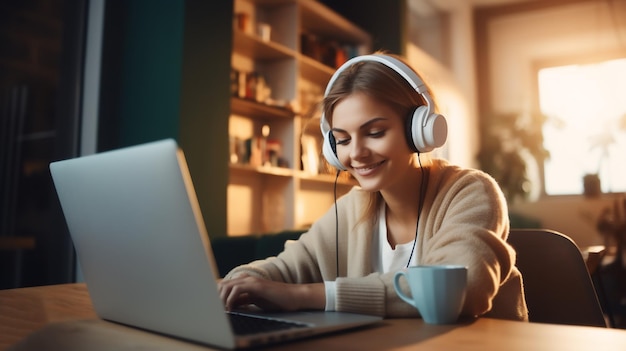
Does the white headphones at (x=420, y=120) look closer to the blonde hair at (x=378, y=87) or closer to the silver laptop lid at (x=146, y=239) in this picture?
the blonde hair at (x=378, y=87)

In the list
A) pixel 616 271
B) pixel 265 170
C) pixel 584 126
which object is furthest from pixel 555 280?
pixel 584 126

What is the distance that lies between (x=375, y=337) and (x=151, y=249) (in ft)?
0.91

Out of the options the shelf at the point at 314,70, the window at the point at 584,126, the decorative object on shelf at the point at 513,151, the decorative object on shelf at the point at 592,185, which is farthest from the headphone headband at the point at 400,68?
the window at the point at 584,126

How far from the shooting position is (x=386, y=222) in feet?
4.10

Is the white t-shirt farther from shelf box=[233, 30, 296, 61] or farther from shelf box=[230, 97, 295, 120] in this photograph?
shelf box=[233, 30, 296, 61]

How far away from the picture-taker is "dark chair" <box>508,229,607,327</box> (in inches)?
46.1

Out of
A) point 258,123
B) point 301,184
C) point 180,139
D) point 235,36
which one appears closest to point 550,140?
point 301,184

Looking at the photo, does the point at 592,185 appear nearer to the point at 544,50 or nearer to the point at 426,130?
the point at 544,50

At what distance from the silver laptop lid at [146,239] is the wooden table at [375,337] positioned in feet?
0.11

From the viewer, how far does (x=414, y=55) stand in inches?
199

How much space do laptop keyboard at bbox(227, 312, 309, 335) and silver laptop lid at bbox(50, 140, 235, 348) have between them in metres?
0.06

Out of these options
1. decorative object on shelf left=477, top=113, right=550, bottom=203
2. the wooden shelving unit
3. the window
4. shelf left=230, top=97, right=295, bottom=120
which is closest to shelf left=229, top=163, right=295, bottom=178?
the wooden shelving unit

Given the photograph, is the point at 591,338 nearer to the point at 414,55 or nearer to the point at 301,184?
the point at 301,184

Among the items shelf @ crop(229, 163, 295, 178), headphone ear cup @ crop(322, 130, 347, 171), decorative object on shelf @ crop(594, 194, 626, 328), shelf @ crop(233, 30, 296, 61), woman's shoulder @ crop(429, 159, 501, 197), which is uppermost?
shelf @ crop(233, 30, 296, 61)
